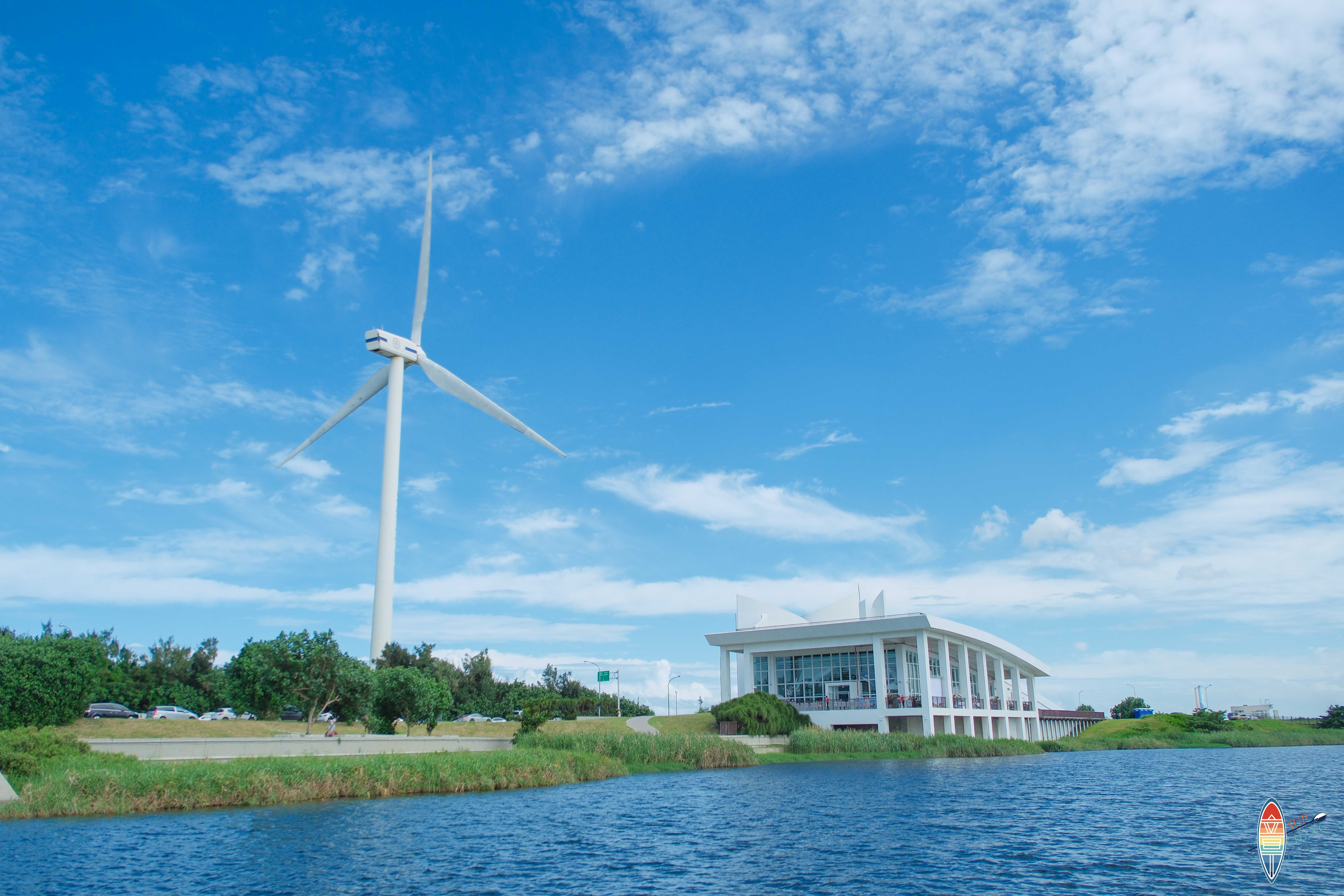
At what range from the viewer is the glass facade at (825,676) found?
260 ft

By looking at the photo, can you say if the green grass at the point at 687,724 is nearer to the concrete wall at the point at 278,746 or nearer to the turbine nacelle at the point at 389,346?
the concrete wall at the point at 278,746

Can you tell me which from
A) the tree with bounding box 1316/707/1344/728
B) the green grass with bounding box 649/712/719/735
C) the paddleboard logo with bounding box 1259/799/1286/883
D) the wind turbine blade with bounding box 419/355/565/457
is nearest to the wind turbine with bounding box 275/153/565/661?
the wind turbine blade with bounding box 419/355/565/457

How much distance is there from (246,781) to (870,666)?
57438 mm

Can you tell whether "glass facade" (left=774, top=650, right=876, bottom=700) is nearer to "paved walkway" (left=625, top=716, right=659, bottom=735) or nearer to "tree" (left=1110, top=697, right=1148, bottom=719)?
"paved walkway" (left=625, top=716, right=659, bottom=735)

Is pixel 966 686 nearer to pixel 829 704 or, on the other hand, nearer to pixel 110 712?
pixel 829 704

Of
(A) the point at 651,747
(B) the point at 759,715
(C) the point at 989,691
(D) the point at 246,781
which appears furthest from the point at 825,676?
(D) the point at 246,781

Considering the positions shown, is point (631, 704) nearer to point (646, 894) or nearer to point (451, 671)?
point (451, 671)

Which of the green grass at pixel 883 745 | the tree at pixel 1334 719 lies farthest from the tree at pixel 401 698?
the tree at pixel 1334 719

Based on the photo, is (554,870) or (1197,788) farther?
(1197,788)

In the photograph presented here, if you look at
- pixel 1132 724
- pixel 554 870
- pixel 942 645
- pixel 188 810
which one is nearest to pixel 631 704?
pixel 942 645

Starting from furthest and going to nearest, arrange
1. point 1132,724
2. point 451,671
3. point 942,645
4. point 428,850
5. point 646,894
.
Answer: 1. point 1132,724
2. point 451,671
3. point 942,645
4. point 428,850
5. point 646,894

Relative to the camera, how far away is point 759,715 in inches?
2741

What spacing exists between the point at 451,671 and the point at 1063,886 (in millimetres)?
83393

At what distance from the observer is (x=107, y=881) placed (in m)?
19.9
